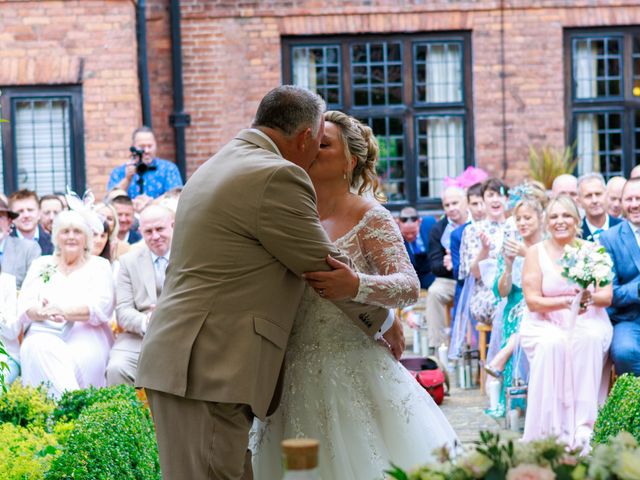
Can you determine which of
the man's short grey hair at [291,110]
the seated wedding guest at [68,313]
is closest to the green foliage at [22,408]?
the seated wedding guest at [68,313]

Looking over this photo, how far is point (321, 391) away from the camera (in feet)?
13.9

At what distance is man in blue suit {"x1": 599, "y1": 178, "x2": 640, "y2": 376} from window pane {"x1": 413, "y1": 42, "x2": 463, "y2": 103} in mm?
7557

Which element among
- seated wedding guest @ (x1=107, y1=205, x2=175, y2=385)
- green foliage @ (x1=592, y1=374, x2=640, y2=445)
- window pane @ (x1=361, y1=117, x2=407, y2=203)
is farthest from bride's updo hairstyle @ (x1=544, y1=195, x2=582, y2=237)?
window pane @ (x1=361, y1=117, x2=407, y2=203)

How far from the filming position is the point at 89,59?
45.0 ft

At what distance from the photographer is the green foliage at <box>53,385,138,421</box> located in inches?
236

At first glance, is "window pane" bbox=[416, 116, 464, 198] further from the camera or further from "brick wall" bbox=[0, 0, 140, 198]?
the camera

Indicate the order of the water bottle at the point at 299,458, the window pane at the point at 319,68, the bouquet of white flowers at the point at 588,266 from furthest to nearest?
the window pane at the point at 319,68 < the bouquet of white flowers at the point at 588,266 < the water bottle at the point at 299,458

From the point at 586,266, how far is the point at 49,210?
5.34 meters

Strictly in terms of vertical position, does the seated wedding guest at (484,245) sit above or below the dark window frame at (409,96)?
below

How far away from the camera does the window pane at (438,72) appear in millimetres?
15336

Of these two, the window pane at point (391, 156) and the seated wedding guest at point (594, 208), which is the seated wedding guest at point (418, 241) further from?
the seated wedding guest at point (594, 208)

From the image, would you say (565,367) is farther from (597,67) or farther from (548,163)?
(597,67)

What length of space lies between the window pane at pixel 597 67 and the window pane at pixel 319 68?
10.8 feet

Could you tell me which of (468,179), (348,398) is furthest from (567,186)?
(348,398)
